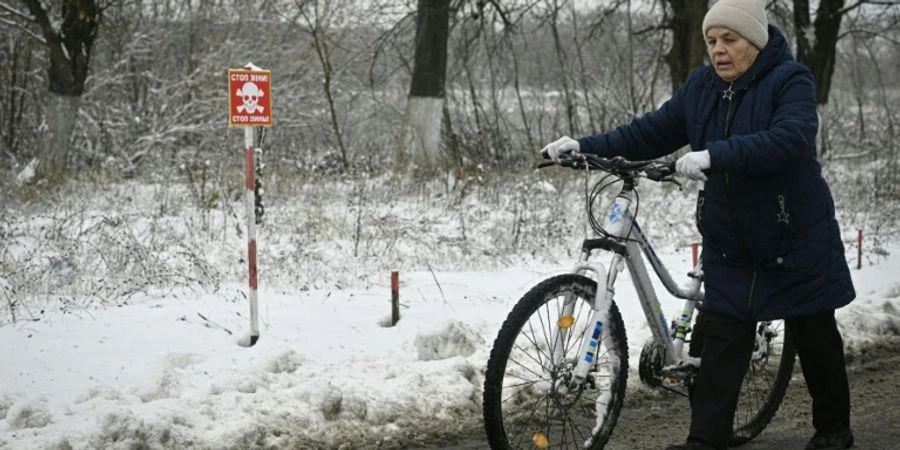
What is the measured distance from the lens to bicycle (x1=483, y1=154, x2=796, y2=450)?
363 centimetres

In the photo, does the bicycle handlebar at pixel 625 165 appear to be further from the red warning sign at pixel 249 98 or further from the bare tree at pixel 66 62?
the bare tree at pixel 66 62

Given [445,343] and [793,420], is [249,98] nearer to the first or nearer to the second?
[445,343]

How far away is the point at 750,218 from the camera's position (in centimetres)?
355

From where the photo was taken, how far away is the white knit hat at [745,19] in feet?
11.5

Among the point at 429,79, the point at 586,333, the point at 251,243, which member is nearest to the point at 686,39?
the point at 429,79

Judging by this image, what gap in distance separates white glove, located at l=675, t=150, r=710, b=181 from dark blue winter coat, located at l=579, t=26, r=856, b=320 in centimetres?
22

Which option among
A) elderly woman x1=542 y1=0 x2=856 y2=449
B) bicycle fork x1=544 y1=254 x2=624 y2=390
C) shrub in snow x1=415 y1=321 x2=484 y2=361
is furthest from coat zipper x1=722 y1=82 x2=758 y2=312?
shrub in snow x1=415 y1=321 x2=484 y2=361

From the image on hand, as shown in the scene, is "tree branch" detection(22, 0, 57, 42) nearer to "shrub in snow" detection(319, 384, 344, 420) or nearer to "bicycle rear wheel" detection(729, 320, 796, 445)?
"shrub in snow" detection(319, 384, 344, 420)

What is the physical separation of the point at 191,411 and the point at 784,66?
295 centimetres

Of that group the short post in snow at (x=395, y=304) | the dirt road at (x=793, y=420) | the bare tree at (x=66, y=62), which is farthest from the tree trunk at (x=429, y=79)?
the dirt road at (x=793, y=420)

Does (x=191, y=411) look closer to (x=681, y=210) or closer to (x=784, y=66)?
(x=784, y=66)

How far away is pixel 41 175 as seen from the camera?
13.4 meters

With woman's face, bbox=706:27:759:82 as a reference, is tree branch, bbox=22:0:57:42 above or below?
above

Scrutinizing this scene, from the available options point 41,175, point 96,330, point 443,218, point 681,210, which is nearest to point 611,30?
point 681,210
